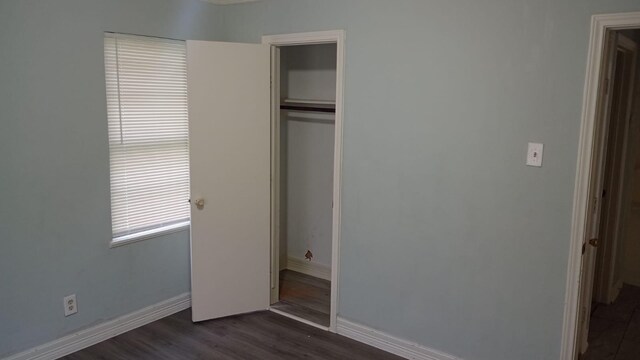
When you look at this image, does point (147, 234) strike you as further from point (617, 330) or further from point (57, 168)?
point (617, 330)

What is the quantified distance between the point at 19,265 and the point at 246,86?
5.87 ft

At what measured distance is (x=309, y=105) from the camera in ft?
13.8

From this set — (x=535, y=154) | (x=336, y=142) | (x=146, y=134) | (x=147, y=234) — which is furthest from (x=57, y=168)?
(x=535, y=154)

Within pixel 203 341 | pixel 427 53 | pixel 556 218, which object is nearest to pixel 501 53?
pixel 427 53

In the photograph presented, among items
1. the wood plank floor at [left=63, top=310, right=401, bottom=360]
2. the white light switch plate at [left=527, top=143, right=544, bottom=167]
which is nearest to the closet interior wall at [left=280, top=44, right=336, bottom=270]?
the wood plank floor at [left=63, top=310, right=401, bottom=360]

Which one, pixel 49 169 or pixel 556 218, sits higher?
pixel 49 169

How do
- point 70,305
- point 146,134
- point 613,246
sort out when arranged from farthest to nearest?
point 613,246 → point 146,134 → point 70,305

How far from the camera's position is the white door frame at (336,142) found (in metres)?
3.25

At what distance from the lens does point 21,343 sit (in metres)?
2.87

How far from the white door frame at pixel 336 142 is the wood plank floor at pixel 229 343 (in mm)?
233

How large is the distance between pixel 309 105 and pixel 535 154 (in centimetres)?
210

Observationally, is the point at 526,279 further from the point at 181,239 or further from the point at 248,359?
the point at 181,239

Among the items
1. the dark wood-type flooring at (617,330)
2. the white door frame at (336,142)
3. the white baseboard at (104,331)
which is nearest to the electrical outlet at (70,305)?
the white baseboard at (104,331)

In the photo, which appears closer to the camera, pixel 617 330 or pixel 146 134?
pixel 146 134
